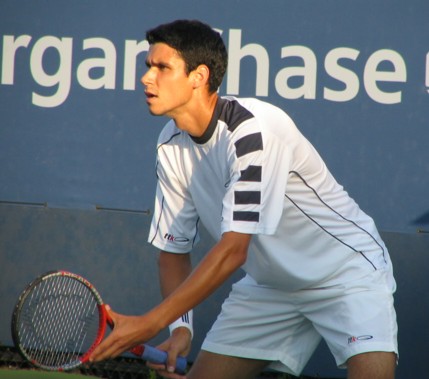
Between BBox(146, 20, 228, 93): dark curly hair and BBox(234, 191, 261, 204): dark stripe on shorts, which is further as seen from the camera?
BBox(146, 20, 228, 93): dark curly hair

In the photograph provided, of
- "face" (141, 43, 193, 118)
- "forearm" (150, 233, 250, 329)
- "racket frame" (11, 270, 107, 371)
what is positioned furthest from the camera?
"face" (141, 43, 193, 118)

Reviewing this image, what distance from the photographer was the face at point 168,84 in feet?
12.4

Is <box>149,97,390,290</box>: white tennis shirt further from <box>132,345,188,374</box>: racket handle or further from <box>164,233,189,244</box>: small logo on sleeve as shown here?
<box>132,345,188,374</box>: racket handle

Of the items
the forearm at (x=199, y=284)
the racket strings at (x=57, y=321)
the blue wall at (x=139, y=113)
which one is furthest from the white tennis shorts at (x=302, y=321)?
the blue wall at (x=139, y=113)

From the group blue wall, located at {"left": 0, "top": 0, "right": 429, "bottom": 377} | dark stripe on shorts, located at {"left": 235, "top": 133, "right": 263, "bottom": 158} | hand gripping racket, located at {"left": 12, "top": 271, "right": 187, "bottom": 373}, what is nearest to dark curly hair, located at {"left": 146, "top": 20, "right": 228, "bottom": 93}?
dark stripe on shorts, located at {"left": 235, "top": 133, "right": 263, "bottom": 158}

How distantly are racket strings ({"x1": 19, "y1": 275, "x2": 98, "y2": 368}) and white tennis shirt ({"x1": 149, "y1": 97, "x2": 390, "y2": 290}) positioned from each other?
1.30ft

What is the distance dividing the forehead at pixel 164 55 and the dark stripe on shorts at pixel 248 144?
43 cm

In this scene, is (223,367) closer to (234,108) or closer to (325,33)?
(234,108)

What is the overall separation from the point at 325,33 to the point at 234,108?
5.59 feet

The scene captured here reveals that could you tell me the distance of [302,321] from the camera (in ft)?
13.8

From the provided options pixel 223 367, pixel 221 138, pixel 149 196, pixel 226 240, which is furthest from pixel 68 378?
pixel 149 196

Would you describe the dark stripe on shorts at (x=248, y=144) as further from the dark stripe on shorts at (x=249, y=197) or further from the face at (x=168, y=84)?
the face at (x=168, y=84)

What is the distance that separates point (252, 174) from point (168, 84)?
52cm

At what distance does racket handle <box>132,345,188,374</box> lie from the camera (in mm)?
3609
